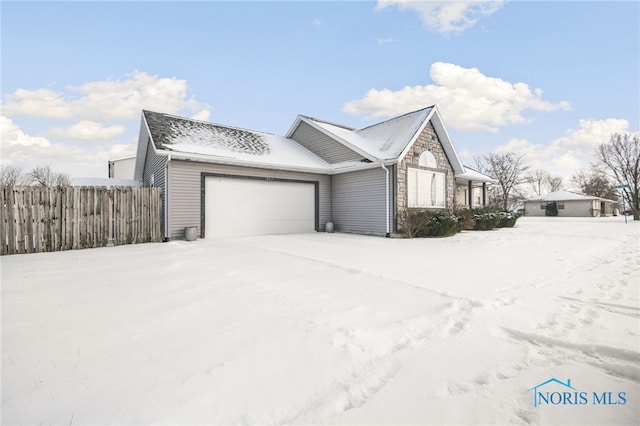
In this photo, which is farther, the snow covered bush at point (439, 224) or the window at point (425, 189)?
the window at point (425, 189)

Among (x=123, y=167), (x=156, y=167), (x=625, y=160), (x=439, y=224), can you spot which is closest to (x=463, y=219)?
(x=439, y=224)

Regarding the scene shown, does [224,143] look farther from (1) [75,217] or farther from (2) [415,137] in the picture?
(2) [415,137]

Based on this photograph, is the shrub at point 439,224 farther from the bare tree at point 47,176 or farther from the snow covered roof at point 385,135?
the bare tree at point 47,176

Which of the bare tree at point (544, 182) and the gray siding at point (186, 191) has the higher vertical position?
the bare tree at point (544, 182)

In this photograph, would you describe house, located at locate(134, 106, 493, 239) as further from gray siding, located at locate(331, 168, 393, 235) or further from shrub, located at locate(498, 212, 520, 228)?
shrub, located at locate(498, 212, 520, 228)

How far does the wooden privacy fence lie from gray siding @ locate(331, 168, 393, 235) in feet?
23.6

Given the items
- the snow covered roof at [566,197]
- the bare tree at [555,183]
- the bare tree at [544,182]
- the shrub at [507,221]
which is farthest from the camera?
the bare tree at [544,182]

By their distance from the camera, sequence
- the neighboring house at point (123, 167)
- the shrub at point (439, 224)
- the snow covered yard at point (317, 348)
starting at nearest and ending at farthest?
1. the snow covered yard at point (317, 348)
2. the shrub at point (439, 224)
3. the neighboring house at point (123, 167)

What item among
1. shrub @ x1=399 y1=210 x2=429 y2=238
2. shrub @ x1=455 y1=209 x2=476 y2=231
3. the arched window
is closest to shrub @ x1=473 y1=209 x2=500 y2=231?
shrub @ x1=455 y1=209 x2=476 y2=231

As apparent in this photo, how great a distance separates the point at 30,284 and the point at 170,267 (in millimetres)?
1855

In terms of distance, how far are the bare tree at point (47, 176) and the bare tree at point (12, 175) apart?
0.82 meters

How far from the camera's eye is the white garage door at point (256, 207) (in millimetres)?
10516

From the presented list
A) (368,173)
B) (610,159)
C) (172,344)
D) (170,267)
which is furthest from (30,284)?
(610,159)

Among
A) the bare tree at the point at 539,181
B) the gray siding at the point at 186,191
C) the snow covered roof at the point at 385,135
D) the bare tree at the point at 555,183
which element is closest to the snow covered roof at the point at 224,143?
the gray siding at the point at 186,191
